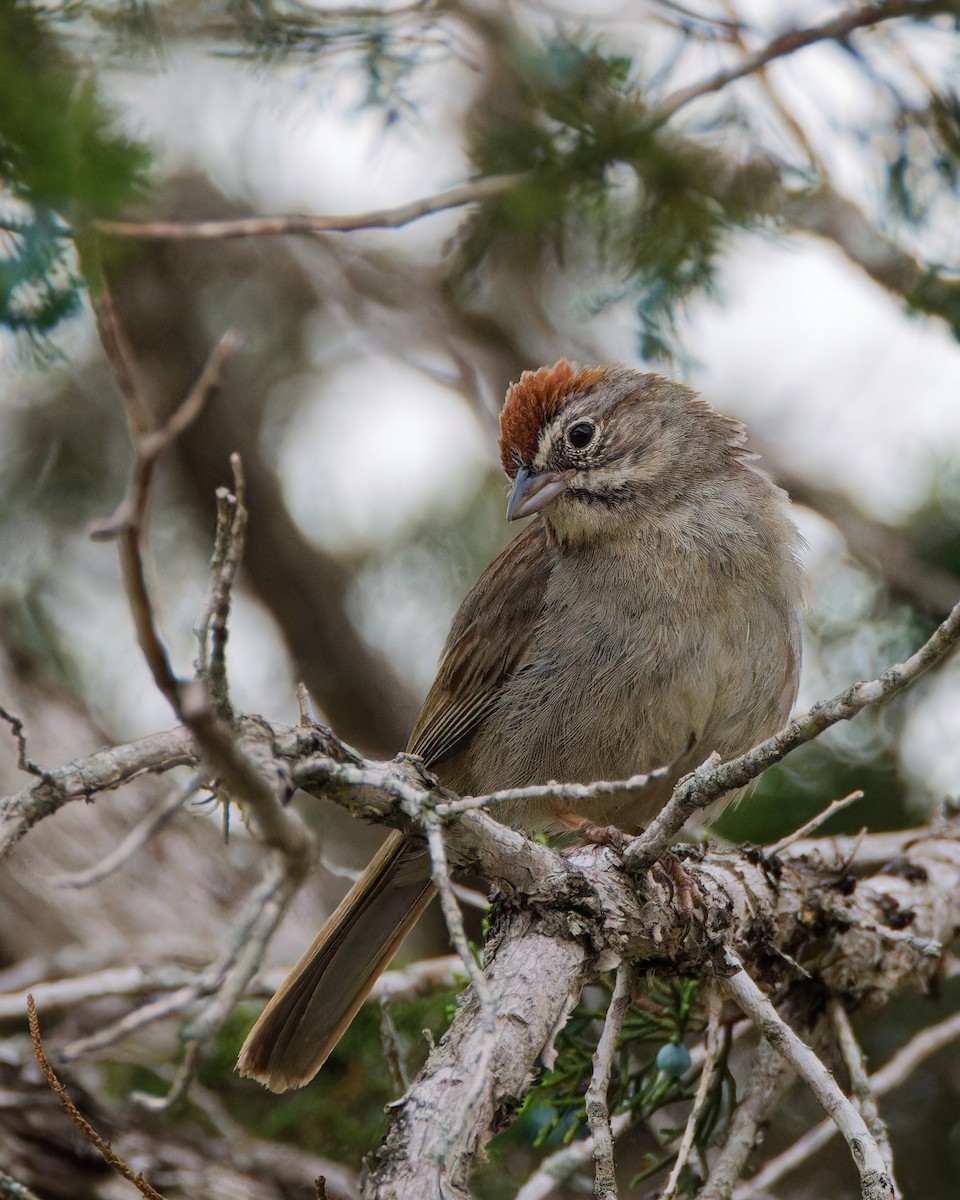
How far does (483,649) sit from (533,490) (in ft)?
1.95

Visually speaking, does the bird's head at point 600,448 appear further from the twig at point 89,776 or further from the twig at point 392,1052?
the twig at point 89,776

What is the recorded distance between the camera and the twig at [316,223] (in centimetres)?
376

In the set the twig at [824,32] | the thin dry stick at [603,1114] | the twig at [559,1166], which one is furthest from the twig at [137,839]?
the twig at [824,32]

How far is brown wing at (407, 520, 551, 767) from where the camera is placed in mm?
4359

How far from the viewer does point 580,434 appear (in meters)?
4.50

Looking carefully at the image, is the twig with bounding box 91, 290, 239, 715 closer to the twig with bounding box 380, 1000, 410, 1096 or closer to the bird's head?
the twig with bounding box 380, 1000, 410, 1096

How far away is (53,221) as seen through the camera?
Result: 332 centimetres

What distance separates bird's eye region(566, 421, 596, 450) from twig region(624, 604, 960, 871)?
6.84 feet

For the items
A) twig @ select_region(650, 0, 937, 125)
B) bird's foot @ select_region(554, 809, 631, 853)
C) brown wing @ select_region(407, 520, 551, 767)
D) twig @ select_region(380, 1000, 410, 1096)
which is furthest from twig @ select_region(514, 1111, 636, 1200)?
twig @ select_region(650, 0, 937, 125)

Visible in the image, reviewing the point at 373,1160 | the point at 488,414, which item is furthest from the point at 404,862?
the point at 488,414

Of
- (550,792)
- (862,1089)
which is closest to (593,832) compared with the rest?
(862,1089)

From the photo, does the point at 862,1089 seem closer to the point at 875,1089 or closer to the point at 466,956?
the point at 875,1089

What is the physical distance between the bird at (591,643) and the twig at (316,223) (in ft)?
2.38

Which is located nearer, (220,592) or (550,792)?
(220,592)
